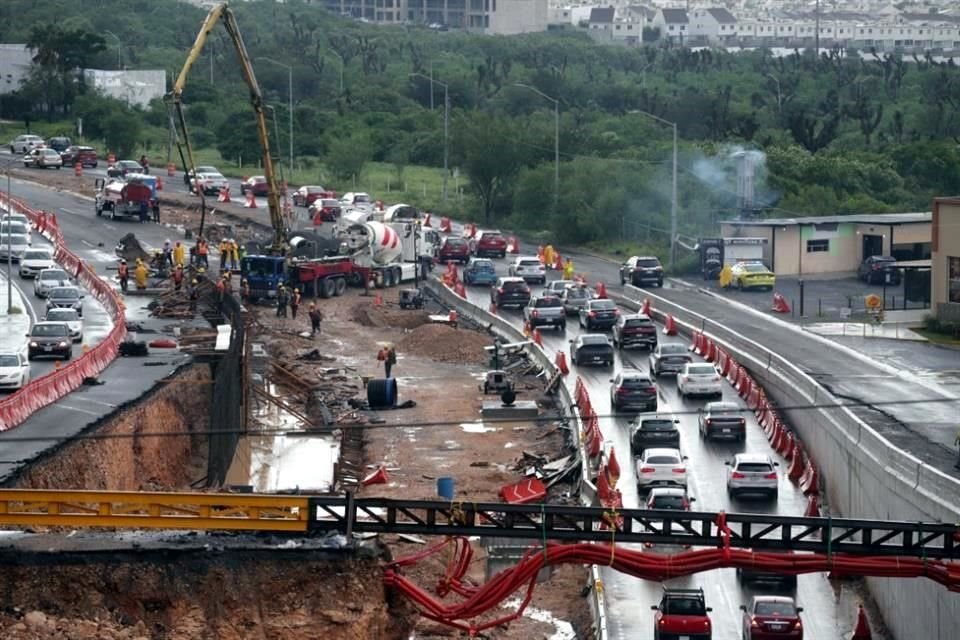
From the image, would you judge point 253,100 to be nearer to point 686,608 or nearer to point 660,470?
point 660,470

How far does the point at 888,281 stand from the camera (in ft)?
251

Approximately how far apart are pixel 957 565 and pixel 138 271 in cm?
4615

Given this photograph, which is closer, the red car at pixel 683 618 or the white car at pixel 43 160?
the red car at pixel 683 618

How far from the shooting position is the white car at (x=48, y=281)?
228ft

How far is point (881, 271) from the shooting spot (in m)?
76.5

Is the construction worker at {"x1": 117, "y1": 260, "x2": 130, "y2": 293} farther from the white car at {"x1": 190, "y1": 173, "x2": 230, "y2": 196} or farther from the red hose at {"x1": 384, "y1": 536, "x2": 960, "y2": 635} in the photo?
the red hose at {"x1": 384, "y1": 536, "x2": 960, "y2": 635}

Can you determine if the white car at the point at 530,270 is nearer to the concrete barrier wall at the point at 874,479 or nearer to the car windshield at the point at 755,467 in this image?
the concrete barrier wall at the point at 874,479

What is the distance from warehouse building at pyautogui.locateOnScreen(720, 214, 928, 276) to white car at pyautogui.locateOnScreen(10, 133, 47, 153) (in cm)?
4615

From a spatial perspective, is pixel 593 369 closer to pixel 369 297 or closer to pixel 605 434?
pixel 605 434

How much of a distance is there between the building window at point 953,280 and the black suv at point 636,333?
10476 mm

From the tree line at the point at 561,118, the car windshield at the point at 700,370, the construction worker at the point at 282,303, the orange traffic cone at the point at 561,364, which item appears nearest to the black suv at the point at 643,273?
the construction worker at the point at 282,303

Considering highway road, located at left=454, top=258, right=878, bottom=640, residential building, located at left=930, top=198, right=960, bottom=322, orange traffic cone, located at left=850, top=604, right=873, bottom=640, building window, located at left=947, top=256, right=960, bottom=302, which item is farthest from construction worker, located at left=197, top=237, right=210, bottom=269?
orange traffic cone, located at left=850, top=604, right=873, bottom=640

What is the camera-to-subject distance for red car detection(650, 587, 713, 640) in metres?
32.2

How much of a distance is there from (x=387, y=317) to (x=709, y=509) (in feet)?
108
